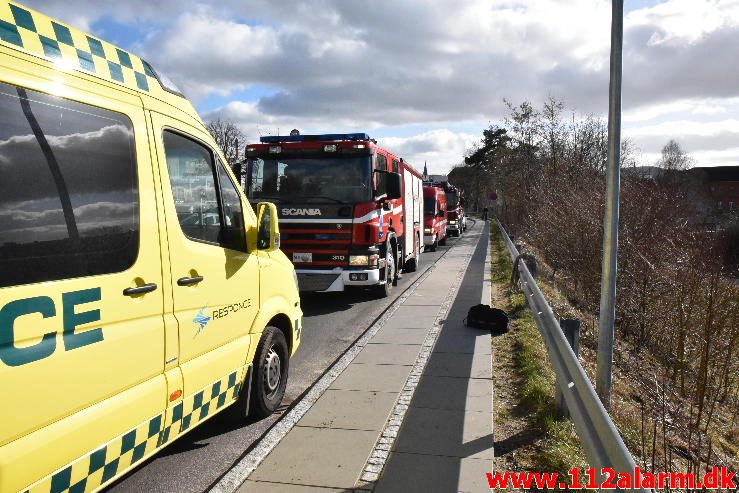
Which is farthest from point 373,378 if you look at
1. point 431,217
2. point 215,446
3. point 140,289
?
point 431,217

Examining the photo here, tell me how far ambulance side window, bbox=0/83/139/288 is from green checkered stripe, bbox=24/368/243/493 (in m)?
0.87

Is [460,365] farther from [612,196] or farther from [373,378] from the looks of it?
[612,196]

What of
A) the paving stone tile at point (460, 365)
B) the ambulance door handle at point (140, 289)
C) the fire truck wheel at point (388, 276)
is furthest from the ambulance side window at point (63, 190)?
the fire truck wheel at point (388, 276)

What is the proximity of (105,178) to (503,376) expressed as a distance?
449 centimetres

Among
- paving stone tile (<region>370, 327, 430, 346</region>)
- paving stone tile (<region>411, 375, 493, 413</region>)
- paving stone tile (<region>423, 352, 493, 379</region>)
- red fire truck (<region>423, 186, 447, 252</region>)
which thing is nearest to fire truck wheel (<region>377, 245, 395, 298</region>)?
paving stone tile (<region>370, 327, 430, 346</region>)

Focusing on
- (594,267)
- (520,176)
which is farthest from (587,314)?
(520,176)

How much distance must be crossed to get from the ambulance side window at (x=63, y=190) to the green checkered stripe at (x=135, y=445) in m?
0.87

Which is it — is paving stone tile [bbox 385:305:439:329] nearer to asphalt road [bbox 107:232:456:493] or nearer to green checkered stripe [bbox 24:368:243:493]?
asphalt road [bbox 107:232:456:493]

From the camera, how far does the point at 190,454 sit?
13.5 feet

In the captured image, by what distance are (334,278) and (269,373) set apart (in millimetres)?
4893

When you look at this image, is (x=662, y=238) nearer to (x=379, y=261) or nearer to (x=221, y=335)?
(x=379, y=261)

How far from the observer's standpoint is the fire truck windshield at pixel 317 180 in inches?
381

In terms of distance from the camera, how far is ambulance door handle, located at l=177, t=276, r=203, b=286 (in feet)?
10.9

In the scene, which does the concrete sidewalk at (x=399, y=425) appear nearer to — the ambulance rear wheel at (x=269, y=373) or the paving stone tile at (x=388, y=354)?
the paving stone tile at (x=388, y=354)
